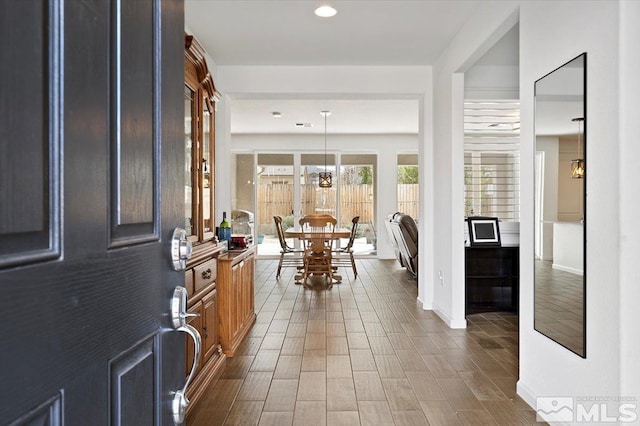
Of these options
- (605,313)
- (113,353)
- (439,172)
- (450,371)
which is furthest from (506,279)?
(113,353)

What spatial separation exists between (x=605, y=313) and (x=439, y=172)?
3.04 m

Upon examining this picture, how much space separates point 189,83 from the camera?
108 inches

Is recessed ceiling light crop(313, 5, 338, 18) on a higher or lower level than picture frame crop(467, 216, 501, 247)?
higher

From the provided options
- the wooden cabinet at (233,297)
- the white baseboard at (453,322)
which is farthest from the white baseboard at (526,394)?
the wooden cabinet at (233,297)

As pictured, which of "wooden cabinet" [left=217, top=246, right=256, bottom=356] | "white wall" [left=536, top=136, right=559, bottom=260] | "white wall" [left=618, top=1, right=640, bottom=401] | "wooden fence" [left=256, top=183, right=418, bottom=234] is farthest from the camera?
"wooden fence" [left=256, top=183, right=418, bottom=234]

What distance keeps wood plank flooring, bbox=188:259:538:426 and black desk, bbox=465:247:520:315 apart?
0.16 metres

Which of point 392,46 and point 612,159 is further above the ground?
point 392,46

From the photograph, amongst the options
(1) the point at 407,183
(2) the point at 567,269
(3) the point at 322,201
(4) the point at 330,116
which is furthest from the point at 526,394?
(1) the point at 407,183

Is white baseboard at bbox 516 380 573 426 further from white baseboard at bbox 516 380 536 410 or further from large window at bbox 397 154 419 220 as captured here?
large window at bbox 397 154 419 220

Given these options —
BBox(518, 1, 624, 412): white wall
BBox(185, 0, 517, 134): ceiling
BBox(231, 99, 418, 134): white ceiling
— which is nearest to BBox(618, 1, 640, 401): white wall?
BBox(518, 1, 624, 412): white wall

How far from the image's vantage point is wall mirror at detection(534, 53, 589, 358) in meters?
2.12

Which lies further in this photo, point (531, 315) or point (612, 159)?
point (531, 315)

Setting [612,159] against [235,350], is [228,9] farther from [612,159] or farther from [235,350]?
[612,159]

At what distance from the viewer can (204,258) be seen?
2.83m
